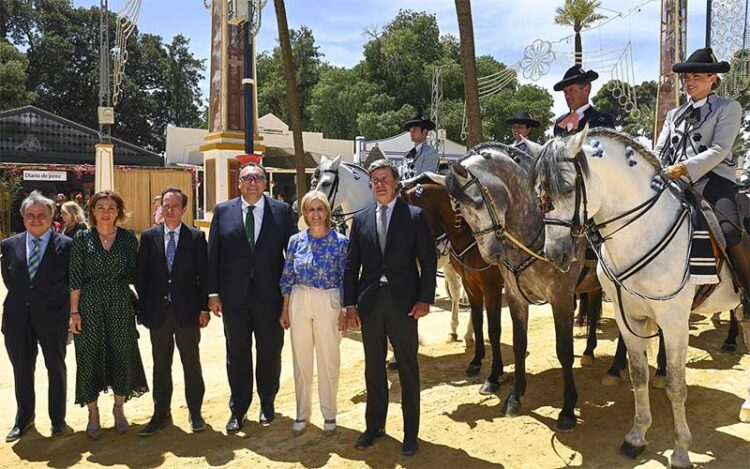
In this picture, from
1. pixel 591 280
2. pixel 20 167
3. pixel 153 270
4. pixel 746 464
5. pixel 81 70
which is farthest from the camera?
pixel 81 70

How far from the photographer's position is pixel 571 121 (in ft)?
18.3

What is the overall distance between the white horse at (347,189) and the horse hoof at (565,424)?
106 inches

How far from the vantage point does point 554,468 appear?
400 cm

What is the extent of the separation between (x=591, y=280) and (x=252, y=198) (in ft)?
10.6

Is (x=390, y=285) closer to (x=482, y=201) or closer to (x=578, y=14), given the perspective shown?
(x=482, y=201)

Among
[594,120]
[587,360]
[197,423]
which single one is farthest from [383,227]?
[587,360]

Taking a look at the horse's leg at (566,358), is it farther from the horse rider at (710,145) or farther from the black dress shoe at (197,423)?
the black dress shoe at (197,423)

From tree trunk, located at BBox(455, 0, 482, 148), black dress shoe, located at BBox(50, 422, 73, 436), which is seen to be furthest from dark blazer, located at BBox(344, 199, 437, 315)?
tree trunk, located at BBox(455, 0, 482, 148)

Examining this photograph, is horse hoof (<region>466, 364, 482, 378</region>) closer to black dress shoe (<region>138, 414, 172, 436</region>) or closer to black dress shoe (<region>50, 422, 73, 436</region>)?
black dress shoe (<region>138, 414, 172, 436</region>)

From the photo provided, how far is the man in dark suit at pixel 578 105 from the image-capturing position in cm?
547

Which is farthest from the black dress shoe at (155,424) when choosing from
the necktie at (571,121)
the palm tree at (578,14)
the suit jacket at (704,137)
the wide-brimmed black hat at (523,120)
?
the palm tree at (578,14)

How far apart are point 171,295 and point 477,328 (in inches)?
129

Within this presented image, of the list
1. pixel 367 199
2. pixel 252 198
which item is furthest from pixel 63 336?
pixel 367 199

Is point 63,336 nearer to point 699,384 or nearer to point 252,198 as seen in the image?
point 252,198
